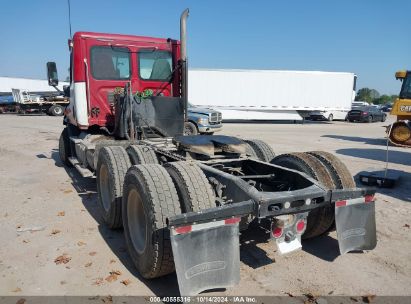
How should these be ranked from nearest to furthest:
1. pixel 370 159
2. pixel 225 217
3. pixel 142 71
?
pixel 225 217, pixel 142 71, pixel 370 159

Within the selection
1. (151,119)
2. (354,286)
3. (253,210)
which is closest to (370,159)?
(151,119)

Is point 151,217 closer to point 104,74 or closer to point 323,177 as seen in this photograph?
point 323,177

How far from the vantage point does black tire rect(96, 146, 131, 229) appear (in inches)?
175

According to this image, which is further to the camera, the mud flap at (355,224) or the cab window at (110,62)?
the cab window at (110,62)

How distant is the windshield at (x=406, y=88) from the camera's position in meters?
12.3

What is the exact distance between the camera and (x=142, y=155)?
4773mm

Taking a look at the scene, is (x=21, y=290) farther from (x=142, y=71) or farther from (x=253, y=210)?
(x=142, y=71)

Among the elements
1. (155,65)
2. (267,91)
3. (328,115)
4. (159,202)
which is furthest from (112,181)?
(328,115)

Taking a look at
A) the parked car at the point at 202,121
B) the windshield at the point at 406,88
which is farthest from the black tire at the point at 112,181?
the windshield at the point at 406,88

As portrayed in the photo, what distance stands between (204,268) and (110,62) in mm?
5317

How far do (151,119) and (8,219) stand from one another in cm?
286

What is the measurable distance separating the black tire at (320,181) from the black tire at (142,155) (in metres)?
1.84

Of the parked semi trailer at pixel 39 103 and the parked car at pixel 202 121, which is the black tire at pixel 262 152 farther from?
the parked semi trailer at pixel 39 103

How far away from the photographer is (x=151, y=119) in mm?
6609
